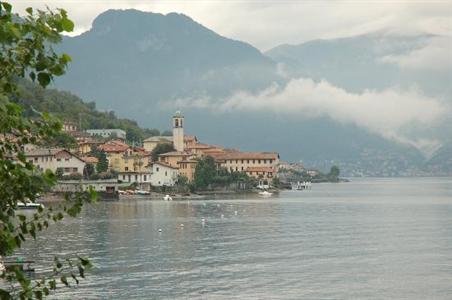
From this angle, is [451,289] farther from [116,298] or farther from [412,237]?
[412,237]

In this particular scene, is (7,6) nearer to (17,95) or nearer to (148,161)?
(17,95)

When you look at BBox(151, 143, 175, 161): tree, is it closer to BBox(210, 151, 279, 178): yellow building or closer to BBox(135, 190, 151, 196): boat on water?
BBox(210, 151, 279, 178): yellow building

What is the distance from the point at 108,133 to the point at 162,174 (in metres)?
45.5

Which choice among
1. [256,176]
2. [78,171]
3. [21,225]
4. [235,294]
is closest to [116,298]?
[235,294]

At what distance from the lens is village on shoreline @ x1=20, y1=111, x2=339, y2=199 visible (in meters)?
107

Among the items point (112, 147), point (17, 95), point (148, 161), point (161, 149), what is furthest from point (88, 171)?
point (17, 95)

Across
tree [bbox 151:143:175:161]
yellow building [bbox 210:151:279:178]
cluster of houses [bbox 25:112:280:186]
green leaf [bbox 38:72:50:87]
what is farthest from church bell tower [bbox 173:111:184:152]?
green leaf [bbox 38:72:50:87]

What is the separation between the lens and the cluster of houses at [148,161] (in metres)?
108

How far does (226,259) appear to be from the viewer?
130 feet

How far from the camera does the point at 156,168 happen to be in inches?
4727

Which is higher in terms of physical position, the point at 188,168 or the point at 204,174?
the point at 188,168

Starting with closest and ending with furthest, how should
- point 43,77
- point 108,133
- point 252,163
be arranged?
point 43,77
point 252,163
point 108,133

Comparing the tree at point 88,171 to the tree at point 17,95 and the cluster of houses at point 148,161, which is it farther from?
the tree at point 17,95

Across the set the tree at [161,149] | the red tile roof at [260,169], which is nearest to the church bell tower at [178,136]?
the tree at [161,149]
